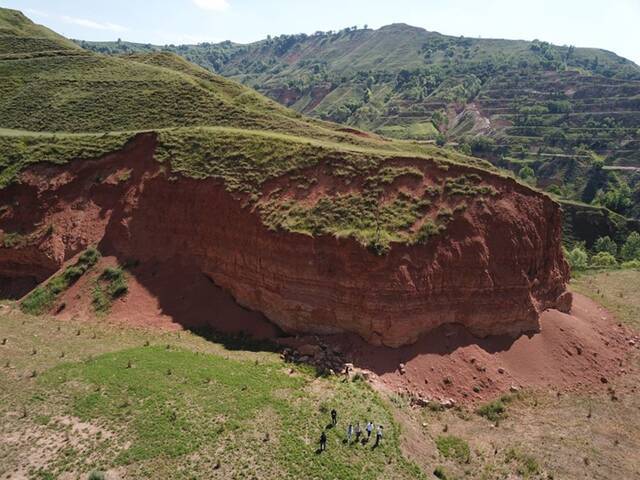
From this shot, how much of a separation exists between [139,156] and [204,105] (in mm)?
11014

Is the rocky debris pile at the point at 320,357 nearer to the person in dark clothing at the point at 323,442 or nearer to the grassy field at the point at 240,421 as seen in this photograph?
the grassy field at the point at 240,421

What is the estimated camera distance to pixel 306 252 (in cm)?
2708

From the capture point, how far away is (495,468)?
19859 millimetres

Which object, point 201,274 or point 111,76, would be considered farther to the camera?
point 111,76

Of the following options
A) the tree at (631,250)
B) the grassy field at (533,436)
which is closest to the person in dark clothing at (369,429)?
the grassy field at (533,436)

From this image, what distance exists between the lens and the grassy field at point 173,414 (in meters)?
17.4

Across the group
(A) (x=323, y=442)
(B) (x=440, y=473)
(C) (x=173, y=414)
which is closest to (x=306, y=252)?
(A) (x=323, y=442)

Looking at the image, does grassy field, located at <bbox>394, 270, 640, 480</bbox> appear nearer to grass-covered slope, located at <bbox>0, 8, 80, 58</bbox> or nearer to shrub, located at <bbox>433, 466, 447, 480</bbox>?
shrub, located at <bbox>433, 466, 447, 480</bbox>

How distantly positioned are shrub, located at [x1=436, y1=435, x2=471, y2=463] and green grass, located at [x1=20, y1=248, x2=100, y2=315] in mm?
25538

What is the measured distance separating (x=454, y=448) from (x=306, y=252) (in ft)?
42.1

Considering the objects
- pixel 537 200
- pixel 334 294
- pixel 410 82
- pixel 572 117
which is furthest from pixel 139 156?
pixel 410 82

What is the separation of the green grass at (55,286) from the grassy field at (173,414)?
4.31m

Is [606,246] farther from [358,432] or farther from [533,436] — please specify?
[358,432]

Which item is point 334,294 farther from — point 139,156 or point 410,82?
point 410,82
